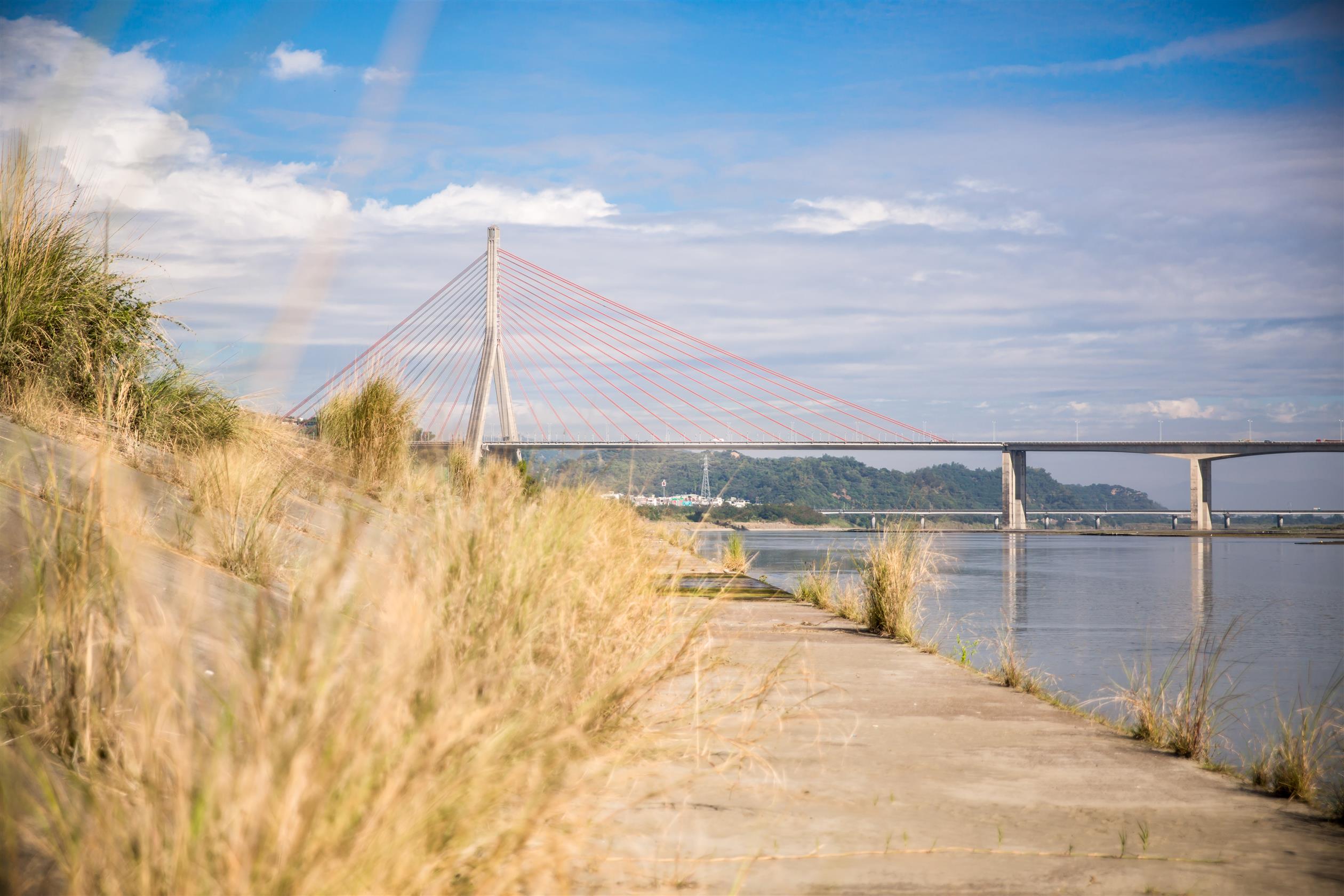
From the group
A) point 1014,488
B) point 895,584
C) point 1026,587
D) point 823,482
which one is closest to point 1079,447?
point 1014,488

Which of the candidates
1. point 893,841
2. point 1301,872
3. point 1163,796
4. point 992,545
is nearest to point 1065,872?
point 893,841

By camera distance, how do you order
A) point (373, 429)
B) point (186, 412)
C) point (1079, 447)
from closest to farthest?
point (186, 412) → point (373, 429) → point (1079, 447)

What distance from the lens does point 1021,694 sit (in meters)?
4.39

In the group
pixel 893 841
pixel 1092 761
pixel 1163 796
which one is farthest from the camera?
pixel 1092 761

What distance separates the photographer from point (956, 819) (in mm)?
2539

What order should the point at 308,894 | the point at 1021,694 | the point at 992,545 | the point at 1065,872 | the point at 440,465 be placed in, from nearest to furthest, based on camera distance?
1. the point at 308,894
2. the point at 1065,872
3. the point at 1021,694
4. the point at 440,465
5. the point at 992,545

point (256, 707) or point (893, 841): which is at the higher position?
point (256, 707)

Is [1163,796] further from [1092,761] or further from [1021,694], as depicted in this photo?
[1021,694]

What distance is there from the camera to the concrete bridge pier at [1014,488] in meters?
46.4

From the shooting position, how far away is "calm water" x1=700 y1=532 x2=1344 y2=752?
6371mm

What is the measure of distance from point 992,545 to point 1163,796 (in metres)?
34.3

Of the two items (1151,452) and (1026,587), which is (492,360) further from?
(1151,452)

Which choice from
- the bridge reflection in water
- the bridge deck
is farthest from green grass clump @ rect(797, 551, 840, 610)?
the bridge deck

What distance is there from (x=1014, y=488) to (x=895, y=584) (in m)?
43.3
